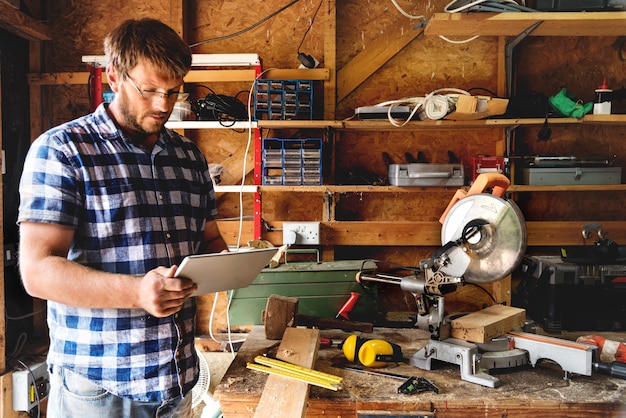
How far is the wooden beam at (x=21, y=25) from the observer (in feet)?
8.14

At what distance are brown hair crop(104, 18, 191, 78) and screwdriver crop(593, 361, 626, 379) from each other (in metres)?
1.63

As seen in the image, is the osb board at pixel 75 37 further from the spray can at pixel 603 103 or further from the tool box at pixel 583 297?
the tool box at pixel 583 297

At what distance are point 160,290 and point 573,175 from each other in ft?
7.59

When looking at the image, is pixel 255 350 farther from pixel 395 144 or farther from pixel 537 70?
pixel 537 70

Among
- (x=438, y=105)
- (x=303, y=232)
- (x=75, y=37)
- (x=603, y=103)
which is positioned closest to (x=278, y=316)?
(x=303, y=232)

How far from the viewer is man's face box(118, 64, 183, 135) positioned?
1330 millimetres

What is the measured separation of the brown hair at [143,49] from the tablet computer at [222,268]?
1.73ft

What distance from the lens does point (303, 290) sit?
2561mm

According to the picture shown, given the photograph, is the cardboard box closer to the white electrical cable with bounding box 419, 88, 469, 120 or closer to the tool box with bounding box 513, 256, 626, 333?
the white electrical cable with bounding box 419, 88, 469, 120

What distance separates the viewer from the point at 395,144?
301 cm

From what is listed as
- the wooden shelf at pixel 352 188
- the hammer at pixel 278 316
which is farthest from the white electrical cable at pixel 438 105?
the hammer at pixel 278 316

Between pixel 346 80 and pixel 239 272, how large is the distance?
189 centimetres

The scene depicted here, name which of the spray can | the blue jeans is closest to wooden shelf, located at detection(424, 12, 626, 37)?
the spray can

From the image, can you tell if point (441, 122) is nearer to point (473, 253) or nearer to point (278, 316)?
point (473, 253)
